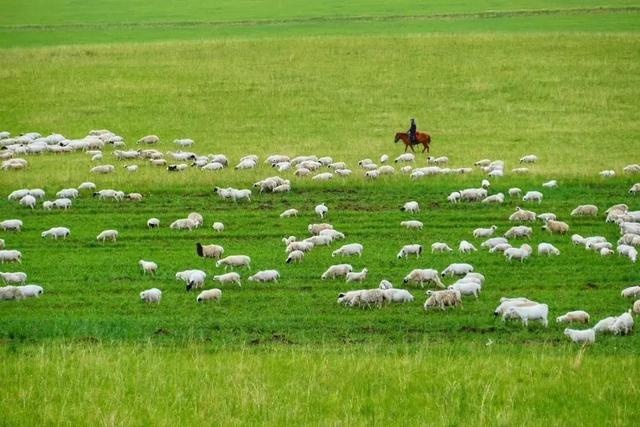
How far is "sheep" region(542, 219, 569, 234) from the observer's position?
26375 millimetres

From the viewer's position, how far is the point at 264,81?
2216 inches

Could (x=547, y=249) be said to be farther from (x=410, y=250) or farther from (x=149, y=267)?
(x=149, y=267)

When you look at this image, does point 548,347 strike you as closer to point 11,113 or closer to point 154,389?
point 154,389

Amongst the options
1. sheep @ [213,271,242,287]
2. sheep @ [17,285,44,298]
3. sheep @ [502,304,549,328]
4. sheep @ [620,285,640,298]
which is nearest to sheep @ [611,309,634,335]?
sheep @ [502,304,549,328]

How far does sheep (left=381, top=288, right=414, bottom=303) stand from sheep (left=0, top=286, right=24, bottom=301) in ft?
24.3

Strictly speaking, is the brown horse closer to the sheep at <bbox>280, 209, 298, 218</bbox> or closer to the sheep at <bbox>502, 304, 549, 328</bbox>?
the sheep at <bbox>280, 209, 298, 218</bbox>

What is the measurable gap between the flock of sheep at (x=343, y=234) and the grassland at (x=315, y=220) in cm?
36

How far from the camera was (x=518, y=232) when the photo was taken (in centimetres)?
2608

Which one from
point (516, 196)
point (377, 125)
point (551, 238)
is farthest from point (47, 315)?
point (377, 125)

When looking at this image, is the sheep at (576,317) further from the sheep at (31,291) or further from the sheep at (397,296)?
the sheep at (31,291)

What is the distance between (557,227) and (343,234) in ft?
18.1

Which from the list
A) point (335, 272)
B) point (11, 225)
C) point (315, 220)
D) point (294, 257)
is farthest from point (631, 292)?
point (11, 225)

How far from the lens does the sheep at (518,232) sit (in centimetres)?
2606

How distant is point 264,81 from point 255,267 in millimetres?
33731
